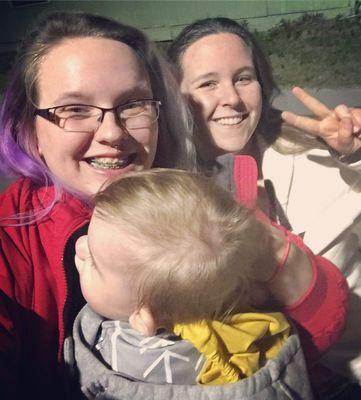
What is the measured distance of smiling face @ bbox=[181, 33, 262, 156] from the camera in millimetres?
1076

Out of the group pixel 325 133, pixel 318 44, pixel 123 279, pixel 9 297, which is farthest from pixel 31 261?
pixel 318 44

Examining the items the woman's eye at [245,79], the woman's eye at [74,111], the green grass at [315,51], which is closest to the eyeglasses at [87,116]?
the woman's eye at [74,111]

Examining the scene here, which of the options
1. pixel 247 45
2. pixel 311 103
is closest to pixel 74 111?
pixel 247 45

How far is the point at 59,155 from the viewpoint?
966 millimetres

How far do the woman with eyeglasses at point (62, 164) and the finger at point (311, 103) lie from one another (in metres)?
0.32

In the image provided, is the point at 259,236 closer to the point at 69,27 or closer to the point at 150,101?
the point at 150,101

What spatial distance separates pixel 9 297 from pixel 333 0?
859 mm

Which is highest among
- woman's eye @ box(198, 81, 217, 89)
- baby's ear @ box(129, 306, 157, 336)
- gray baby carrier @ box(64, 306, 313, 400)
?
woman's eye @ box(198, 81, 217, 89)

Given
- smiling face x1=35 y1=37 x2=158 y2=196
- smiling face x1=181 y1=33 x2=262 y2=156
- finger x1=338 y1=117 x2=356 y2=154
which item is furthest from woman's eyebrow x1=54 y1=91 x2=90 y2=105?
finger x1=338 y1=117 x2=356 y2=154

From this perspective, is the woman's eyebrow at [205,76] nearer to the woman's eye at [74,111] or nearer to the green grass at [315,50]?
the green grass at [315,50]

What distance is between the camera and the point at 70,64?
926 millimetres

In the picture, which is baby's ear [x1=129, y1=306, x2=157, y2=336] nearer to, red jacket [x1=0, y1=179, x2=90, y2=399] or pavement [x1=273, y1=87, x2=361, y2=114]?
red jacket [x1=0, y1=179, x2=90, y2=399]

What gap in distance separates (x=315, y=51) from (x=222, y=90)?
232mm

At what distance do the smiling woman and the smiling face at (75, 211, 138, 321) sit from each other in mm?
66
